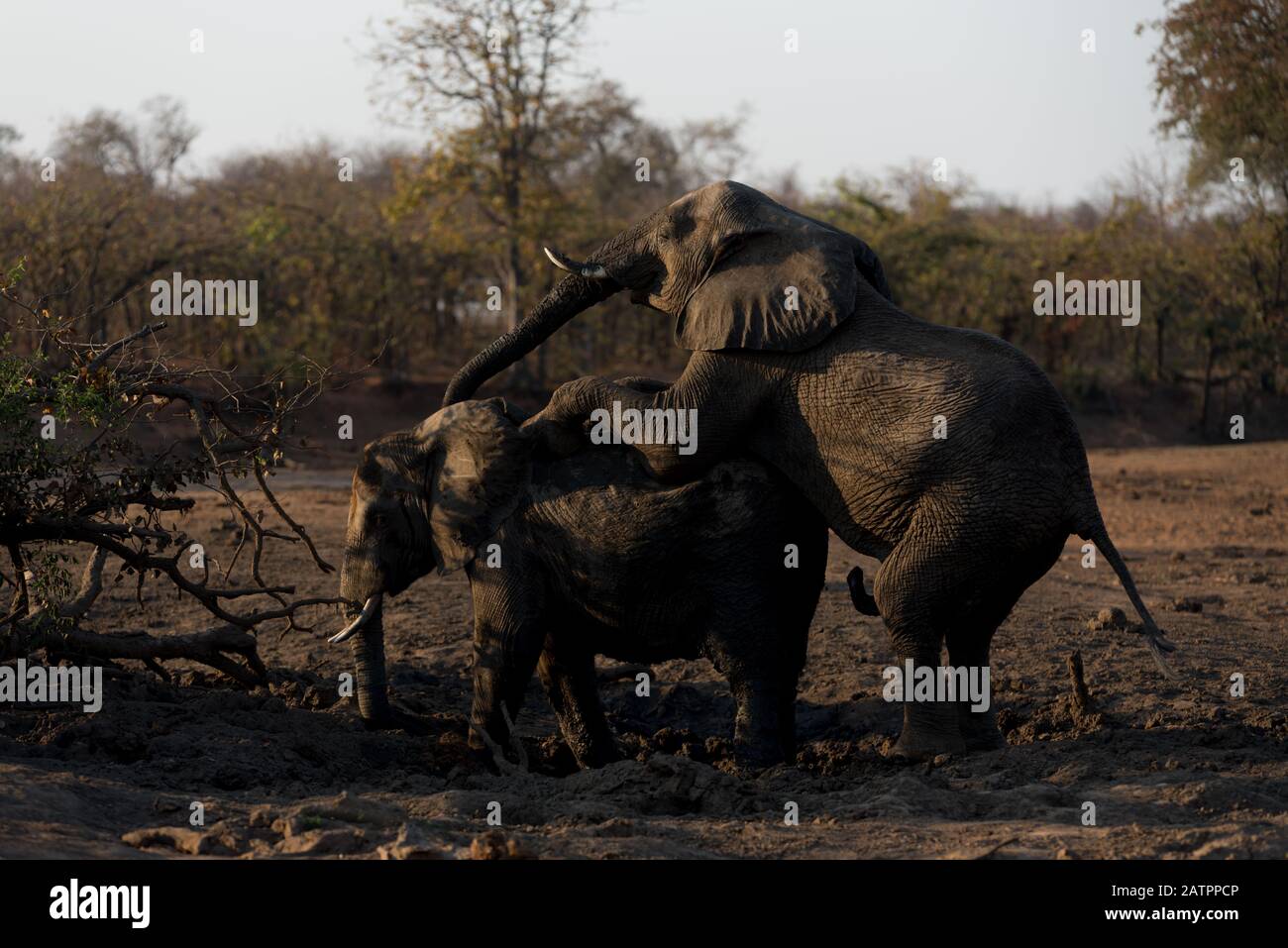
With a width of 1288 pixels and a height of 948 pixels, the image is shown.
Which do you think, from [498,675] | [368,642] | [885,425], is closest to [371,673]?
[368,642]

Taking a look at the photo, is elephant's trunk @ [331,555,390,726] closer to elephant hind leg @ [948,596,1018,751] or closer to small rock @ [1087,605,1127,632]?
elephant hind leg @ [948,596,1018,751]

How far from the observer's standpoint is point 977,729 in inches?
309

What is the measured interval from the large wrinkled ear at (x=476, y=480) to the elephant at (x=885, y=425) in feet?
0.65

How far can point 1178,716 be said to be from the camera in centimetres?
837

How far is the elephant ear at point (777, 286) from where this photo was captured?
7.51 m

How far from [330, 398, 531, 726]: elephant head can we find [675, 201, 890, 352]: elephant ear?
1.08 meters

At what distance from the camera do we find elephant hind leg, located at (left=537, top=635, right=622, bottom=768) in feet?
27.0

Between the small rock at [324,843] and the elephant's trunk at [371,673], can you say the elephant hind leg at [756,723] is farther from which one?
the small rock at [324,843]

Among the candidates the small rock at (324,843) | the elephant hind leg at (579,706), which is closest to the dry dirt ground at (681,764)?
the small rock at (324,843)

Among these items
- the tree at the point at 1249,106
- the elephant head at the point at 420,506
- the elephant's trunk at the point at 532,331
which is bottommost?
the elephant head at the point at 420,506

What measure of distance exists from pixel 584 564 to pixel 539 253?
1866 cm

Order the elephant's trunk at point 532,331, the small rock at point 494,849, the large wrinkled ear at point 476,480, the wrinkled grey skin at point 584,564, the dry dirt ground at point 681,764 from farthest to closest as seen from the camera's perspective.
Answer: the elephant's trunk at point 532,331 → the large wrinkled ear at point 476,480 → the wrinkled grey skin at point 584,564 → the dry dirt ground at point 681,764 → the small rock at point 494,849
